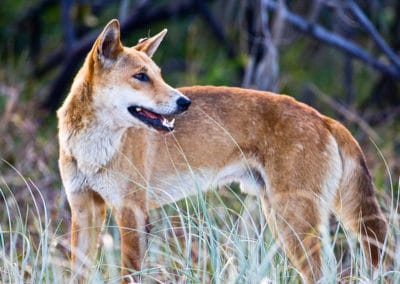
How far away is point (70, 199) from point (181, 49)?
8.94 metres

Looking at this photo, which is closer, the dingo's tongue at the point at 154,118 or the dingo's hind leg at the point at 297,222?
the dingo's tongue at the point at 154,118

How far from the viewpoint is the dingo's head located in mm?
6184

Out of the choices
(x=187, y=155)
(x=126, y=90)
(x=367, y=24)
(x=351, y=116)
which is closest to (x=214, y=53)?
(x=367, y=24)

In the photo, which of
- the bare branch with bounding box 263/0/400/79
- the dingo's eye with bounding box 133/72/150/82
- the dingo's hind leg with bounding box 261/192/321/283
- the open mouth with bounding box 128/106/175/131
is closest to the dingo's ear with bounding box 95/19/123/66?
the dingo's eye with bounding box 133/72/150/82

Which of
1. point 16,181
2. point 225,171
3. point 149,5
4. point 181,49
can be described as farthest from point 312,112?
point 181,49

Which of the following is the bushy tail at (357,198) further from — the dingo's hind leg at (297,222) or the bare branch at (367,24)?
the bare branch at (367,24)

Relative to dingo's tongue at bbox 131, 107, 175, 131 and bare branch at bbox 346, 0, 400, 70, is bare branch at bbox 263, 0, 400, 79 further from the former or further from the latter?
dingo's tongue at bbox 131, 107, 175, 131

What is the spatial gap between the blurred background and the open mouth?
4373 mm

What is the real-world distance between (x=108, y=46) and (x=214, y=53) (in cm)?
810

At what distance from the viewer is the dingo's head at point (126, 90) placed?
20.3ft

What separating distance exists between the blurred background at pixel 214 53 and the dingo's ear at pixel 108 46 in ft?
14.2

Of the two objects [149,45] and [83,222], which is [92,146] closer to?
[83,222]

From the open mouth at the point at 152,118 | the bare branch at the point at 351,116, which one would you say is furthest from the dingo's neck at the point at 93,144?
the bare branch at the point at 351,116

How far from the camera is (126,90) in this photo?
20.6 ft
